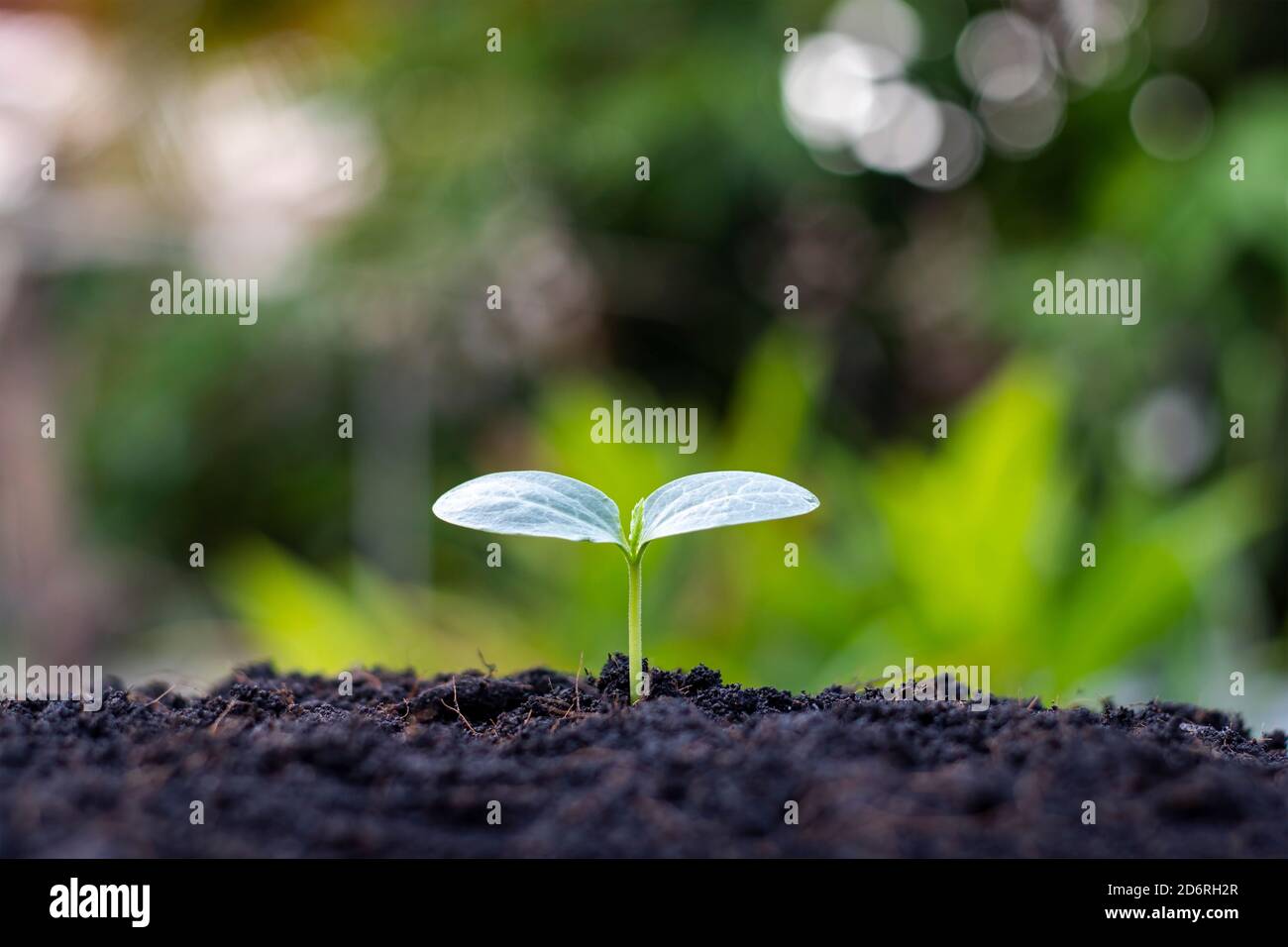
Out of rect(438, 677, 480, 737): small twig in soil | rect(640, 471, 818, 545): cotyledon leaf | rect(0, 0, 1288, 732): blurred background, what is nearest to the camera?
rect(640, 471, 818, 545): cotyledon leaf

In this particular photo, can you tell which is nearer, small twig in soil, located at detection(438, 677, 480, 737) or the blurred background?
small twig in soil, located at detection(438, 677, 480, 737)

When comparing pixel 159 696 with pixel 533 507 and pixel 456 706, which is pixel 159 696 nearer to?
pixel 456 706

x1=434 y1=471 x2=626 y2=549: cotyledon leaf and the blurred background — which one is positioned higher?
the blurred background

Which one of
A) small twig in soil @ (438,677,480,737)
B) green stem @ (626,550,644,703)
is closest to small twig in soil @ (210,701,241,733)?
small twig in soil @ (438,677,480,737)

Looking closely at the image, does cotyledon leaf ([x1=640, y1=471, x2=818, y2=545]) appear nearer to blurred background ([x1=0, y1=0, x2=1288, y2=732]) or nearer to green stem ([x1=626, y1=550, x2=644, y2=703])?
green stem ([x1=626, y1=550, x2=644, y2=703])
